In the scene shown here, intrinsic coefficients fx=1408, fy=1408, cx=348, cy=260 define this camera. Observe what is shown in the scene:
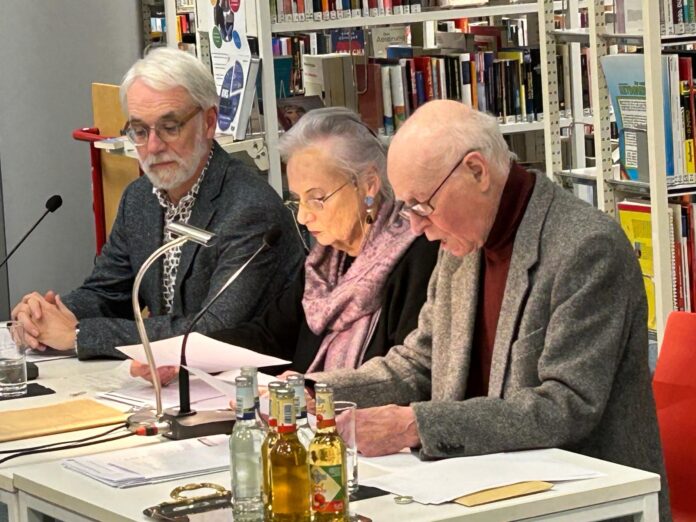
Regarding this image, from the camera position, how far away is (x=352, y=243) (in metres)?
3.38

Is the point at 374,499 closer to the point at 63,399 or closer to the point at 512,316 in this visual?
the point at 512,316

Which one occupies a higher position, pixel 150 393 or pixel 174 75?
pixel 174 75

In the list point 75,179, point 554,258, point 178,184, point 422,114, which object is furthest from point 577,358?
point 75,179

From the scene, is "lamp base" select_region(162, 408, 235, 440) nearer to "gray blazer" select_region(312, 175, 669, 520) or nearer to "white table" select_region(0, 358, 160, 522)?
"white table" select_region(0, 358, 160, 522)

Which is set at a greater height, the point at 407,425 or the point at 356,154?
the point at 356,154

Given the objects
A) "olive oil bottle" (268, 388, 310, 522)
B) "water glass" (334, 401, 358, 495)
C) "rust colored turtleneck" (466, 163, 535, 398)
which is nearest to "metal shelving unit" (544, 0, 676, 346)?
"rust colored turtleneck" (466, 163, 535, 398)

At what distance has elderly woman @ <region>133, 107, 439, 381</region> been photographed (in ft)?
10.6

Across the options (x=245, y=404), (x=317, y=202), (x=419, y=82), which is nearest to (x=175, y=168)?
(x=317, y=202)

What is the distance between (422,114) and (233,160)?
4.37ft

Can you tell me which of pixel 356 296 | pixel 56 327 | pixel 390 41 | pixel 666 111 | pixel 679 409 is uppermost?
pixel 390 41

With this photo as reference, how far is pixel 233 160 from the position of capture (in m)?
4.05

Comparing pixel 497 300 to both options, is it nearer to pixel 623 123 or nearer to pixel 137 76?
pixel 137 76

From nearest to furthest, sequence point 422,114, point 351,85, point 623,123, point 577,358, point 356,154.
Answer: point 577,358 → point 422,114 → point 356,154 → point 623,123 → point 351,85

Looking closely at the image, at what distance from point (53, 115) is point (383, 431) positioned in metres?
4.38
